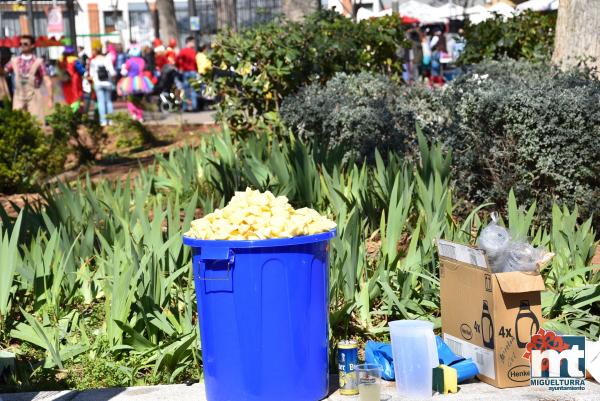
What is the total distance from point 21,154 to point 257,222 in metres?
7.15

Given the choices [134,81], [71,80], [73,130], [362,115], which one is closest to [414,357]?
[362,115]

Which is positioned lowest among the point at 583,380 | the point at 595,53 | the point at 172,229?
the point at 583,380

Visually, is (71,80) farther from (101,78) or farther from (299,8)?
(299,8)

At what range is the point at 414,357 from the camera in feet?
13.4

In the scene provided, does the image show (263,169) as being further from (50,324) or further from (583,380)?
(583,380)

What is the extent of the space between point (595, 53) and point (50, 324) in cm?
572

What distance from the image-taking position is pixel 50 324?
4.88 metres

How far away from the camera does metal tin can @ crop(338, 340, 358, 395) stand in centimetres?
410

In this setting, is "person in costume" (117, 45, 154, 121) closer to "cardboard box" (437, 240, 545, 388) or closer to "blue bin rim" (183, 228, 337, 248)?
"cardboard box" (437, 240, 545, 388)

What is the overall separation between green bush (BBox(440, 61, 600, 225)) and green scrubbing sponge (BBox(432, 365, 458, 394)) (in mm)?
2529

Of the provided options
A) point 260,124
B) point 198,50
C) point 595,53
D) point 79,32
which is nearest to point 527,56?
point 595,53

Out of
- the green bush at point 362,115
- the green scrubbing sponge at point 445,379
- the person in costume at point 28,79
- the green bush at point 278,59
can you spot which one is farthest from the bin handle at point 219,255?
the person in costume at point 28,79

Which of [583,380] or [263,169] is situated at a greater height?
[263,169]

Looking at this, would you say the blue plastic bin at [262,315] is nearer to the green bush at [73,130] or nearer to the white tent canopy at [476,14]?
the green bush at [73,130]
